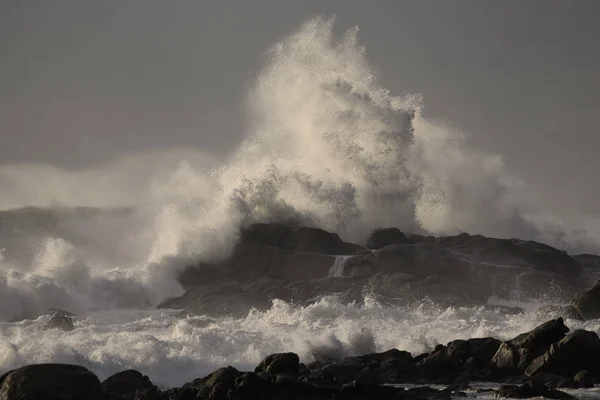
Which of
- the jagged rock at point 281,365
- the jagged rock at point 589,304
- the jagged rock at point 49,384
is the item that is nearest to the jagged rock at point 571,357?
the jagged rock at point 281,365

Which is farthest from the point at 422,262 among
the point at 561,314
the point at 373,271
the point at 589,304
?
the point at 589,304

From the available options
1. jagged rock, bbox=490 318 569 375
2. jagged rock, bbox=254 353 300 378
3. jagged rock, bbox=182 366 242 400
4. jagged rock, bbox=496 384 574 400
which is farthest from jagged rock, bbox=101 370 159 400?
jagged rock, bbox=490 318 569 375

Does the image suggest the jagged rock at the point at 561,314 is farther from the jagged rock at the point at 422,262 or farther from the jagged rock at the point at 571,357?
the jagged rock at the point at 422,262

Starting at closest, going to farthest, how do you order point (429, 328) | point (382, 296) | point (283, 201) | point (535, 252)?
1. point (429, 328)
2. point (382, 296)
3. point (535, 252)
4. point (283, 201)

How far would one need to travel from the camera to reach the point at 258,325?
127 ft

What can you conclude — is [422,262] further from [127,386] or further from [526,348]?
[127,386]

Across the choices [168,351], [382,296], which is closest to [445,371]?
[168,351]

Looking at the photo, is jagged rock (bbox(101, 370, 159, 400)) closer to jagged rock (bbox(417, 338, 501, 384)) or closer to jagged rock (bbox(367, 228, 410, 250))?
jagged rock (bbox(417, 338, 501, 384))

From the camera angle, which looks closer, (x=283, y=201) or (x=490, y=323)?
(x=490, y=323)

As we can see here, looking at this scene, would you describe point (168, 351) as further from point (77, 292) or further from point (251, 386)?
point (77, 292)

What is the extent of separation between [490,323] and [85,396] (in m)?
22.8

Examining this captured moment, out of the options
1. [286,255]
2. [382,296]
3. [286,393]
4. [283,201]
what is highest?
[283,201]

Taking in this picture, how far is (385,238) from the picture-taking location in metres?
62.0

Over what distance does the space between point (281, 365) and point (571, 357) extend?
8.31 metres
